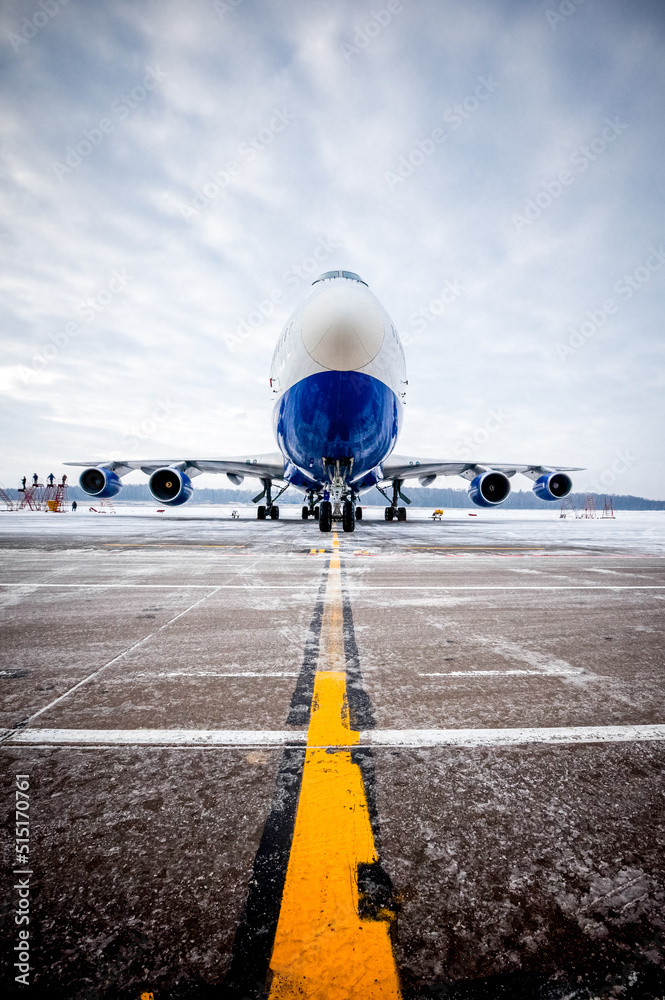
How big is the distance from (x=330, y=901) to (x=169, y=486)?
15.3 metres

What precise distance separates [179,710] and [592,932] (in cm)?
147

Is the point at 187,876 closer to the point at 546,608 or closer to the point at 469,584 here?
the point at 546,608

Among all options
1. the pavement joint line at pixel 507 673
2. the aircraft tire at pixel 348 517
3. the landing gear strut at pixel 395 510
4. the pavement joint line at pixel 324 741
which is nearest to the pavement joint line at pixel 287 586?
the pavement joint line at pixel 507 673

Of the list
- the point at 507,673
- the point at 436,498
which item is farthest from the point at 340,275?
the point at 436,498

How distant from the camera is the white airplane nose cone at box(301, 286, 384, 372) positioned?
7613mm

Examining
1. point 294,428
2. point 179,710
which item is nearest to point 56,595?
point 179,710

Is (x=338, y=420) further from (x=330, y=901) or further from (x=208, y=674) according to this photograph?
(x=330, y=901)

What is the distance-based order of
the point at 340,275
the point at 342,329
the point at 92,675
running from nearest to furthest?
the point at 92,675 → the point at 342,329 → the point at 340,275

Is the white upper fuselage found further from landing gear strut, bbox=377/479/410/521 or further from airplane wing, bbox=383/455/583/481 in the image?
landing gear strut, bbox=377/479/410/521

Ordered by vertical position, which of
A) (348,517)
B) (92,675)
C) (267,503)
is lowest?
(92,675)

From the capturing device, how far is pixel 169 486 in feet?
49.6

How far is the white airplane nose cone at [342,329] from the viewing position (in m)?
7.61

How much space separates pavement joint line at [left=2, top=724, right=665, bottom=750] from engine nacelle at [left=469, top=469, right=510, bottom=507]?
13.9 metres

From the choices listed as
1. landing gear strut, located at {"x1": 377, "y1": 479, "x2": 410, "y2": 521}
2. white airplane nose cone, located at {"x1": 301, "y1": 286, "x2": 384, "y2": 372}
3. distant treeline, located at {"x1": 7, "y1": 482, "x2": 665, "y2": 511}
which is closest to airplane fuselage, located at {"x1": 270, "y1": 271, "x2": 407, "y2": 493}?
white airplane nose cone, located at {"x1": 301, "y1": 286, "x2": 384, "y2": 372}
